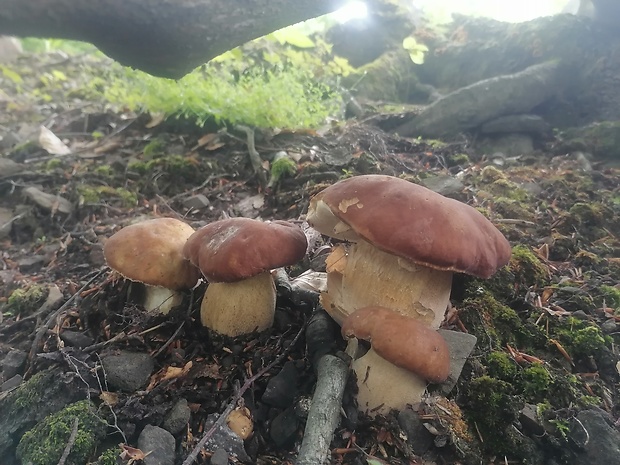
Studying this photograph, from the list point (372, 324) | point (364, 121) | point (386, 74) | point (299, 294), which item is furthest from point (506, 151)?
point (372, 324)

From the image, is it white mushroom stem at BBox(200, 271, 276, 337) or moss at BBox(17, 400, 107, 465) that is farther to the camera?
white mushroom stem at BBox(200, 271, 276, 337)

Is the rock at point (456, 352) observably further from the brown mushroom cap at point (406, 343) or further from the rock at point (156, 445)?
the rock at point (156, 445)

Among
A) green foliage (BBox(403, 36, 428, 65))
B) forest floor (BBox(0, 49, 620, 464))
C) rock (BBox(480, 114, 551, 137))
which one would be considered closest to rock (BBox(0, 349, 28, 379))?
forest floor (BBox(0, 49, 620, 464))

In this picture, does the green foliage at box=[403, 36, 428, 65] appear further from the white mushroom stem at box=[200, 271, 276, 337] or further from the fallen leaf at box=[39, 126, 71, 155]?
the white mushroom stem at box=[200, 271, 276, 337]

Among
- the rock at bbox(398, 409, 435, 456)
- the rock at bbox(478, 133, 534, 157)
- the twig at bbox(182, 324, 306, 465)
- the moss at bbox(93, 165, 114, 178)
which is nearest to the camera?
the twig at bbox(182, 324, 306, 465)

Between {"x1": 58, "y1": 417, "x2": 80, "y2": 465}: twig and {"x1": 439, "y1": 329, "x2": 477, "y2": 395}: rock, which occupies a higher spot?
{"x1": 58, "y1": 417, "x2": 80, "y2": 465}: twig

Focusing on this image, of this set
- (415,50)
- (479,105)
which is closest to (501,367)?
(479,105)

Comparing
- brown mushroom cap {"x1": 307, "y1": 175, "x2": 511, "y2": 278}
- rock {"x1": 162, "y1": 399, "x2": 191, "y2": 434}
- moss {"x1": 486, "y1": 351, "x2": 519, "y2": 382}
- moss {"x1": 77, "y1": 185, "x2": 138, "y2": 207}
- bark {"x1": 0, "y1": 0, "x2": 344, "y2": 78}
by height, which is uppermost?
bark {"x1": 0, "y1": 0, "x2": 344, "y2": 78}
